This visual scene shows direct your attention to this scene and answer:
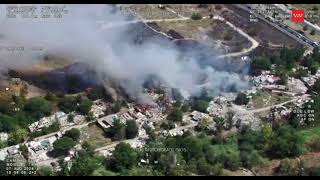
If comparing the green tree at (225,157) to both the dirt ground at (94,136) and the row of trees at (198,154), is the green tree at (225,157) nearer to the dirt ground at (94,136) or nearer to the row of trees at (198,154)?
the row of trees at (198,154)

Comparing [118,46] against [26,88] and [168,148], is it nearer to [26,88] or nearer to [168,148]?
[26,88]

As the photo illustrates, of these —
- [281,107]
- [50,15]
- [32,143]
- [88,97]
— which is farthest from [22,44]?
[281,107]

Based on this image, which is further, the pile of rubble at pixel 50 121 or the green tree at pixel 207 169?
the pile of rubble at pixel 50 121

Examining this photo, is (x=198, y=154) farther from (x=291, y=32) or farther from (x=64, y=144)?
(x=291, y=32)

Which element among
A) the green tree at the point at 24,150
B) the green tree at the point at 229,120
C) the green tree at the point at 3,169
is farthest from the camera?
the green tree at the point at 229,120

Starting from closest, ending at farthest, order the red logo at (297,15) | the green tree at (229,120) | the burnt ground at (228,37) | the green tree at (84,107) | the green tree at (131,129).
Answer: the green tree at (131,129)
the green tree at (229,120)
the green tree at (84,107)
the burnt ground at (228,37)
the red logo at (297,15)

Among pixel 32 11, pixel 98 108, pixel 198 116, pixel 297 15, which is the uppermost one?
pixel 32 11

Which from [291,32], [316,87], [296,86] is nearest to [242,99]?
[296,86]

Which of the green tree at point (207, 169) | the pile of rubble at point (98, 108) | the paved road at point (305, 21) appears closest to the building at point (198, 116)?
the pile of rubble at point (98, 108)
